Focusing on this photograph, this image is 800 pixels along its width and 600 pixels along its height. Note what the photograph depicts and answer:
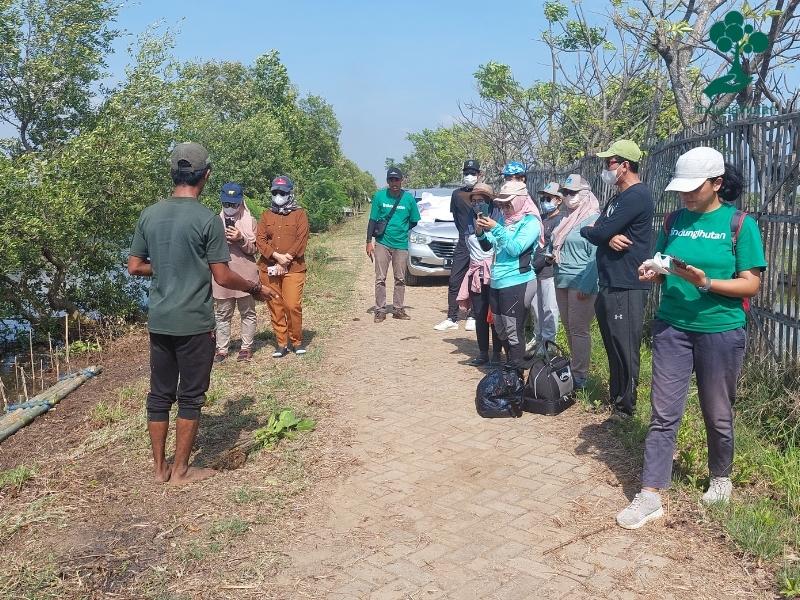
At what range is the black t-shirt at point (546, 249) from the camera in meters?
6.35

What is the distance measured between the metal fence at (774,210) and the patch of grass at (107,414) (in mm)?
5187

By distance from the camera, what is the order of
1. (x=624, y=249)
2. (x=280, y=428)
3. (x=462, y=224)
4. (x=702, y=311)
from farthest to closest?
(x=462, y=224)
(x=280, y=428)
(x=624, y=249)
(x=702, y=311)

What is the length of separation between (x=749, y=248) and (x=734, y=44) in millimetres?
2671

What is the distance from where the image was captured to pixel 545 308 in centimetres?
709

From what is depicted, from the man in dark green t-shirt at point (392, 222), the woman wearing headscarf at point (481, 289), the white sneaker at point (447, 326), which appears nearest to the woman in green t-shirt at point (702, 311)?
the woman wearing headscarf at point (481, 289)

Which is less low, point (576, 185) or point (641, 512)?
point (576, 185)

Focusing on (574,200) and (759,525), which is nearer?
(759,525)

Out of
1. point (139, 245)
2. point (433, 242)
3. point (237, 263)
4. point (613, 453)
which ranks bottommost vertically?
point (613, 453)

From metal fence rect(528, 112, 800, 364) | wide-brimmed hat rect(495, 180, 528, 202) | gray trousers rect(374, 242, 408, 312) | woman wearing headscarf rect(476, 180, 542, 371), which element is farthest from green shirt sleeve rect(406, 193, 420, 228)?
metal fence rect(528, 112, 800, 364)

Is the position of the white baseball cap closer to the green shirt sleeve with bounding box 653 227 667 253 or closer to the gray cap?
→ the green shirt sleeve with bounding box 653 227 667 253

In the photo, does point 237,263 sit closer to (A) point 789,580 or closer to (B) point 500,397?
(B) point 500,397

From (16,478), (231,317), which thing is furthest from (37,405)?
(16,478)

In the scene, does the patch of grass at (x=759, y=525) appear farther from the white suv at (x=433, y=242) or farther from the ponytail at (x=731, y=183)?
the white suv at (x=433, y=242)

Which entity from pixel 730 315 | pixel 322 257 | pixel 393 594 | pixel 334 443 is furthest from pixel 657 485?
pixel 322 257
